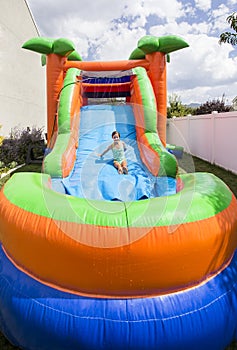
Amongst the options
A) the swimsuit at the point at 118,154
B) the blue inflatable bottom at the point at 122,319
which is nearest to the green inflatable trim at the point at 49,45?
the swimsuit at the point at 118,154

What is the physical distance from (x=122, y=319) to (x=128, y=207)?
644 mm

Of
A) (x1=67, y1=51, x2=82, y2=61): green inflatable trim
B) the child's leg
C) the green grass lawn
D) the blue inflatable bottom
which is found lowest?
the blue inflatable bottom

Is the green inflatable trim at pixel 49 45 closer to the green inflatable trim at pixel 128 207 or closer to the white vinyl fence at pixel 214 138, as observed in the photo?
the white vinyl fence at pixel 214 138

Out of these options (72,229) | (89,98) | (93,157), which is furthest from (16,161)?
(72,229)

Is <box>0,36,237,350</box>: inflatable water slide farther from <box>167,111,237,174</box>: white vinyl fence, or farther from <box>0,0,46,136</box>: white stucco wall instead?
<box>0,0,46,136</box>: white stucco wall

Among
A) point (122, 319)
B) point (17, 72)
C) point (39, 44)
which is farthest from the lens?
point (17, 72)

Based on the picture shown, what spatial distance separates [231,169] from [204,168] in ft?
2.40

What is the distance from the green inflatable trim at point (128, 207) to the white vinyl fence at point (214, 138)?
Answer: 3555mm

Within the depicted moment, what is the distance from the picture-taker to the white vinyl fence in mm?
7137

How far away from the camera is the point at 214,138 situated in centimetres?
838

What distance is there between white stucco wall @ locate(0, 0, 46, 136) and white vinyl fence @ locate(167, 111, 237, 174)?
5.02 meters

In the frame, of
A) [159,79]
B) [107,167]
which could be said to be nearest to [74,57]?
[159,79]

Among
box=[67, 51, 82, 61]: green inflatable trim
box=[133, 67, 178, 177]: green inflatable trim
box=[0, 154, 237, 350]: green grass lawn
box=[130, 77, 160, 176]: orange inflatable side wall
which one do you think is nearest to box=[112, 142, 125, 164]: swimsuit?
box=[130, 77, 160, 176]: orange inflatable side wall

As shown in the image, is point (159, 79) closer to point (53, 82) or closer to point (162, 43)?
point (162, 43)
